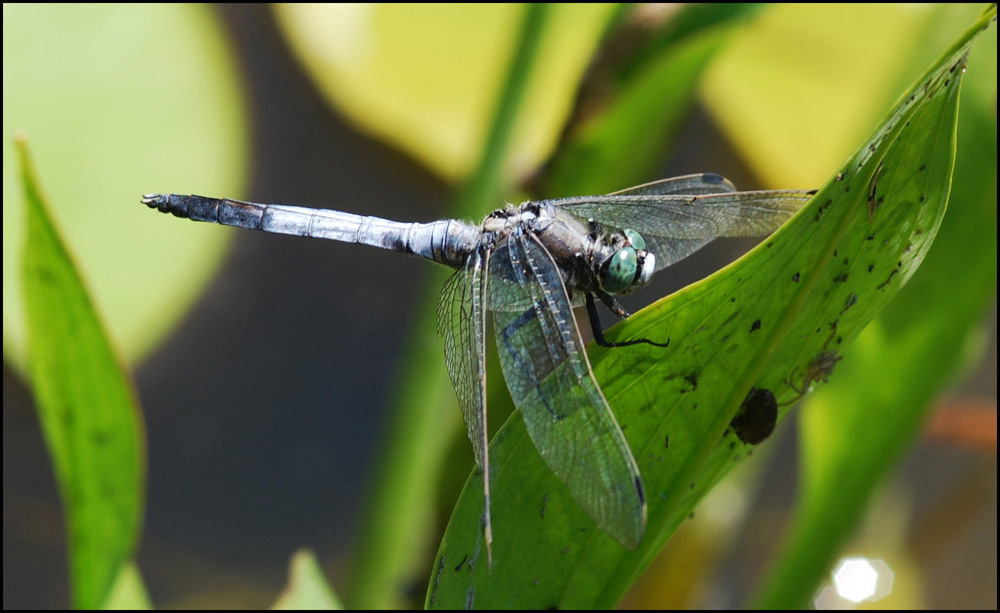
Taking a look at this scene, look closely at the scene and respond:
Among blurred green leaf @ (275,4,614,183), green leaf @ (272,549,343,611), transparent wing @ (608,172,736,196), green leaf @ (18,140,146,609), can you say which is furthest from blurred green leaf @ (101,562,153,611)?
blurred green leaf @ (275,4,614,183)

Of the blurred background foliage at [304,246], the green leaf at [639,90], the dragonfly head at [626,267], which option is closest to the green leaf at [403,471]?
the blurred background foliage at [304,246]

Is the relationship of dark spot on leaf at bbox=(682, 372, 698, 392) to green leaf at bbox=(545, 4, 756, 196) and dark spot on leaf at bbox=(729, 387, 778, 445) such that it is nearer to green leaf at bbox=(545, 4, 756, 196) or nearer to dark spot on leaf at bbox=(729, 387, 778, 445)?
dark spot on leaf at bbox=(729, 387, 778, 445)

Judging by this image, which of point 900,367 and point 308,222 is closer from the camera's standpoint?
point 900,367

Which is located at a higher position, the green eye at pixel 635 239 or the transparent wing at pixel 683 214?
the transparent wing at pixel 683 214

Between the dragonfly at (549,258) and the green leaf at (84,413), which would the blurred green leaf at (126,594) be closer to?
the green leaf at (84,413)

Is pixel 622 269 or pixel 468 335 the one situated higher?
pixel 622 269

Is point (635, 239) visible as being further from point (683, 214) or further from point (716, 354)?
point (716, 354)

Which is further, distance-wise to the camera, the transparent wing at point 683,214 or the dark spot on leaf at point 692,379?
the transparent wing at point 683,214

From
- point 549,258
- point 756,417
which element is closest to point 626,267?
point 549,258
